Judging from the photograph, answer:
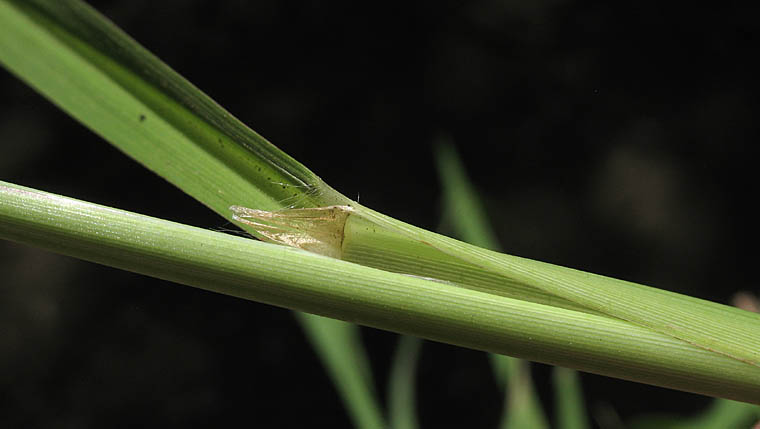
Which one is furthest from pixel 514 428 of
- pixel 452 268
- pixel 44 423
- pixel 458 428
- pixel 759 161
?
pixel 44 423

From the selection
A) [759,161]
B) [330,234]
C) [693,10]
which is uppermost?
[693,10]

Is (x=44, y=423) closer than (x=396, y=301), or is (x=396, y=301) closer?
(x=396, y=301)

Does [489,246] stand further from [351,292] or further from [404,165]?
[351,292]

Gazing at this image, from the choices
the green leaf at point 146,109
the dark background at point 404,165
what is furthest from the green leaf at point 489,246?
the green leaf at point 146,109

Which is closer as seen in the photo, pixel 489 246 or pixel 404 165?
pixel 489 246

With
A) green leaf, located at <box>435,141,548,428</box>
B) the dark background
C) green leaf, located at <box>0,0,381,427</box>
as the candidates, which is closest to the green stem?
green leaf, located at <box>0,0,381,427</box>

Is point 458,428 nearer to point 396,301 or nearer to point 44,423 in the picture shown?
point 44,423

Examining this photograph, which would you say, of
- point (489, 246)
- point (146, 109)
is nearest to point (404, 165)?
point (489, 246)

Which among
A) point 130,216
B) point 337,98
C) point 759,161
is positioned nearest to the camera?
point 130,216

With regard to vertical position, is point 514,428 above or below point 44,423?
above
